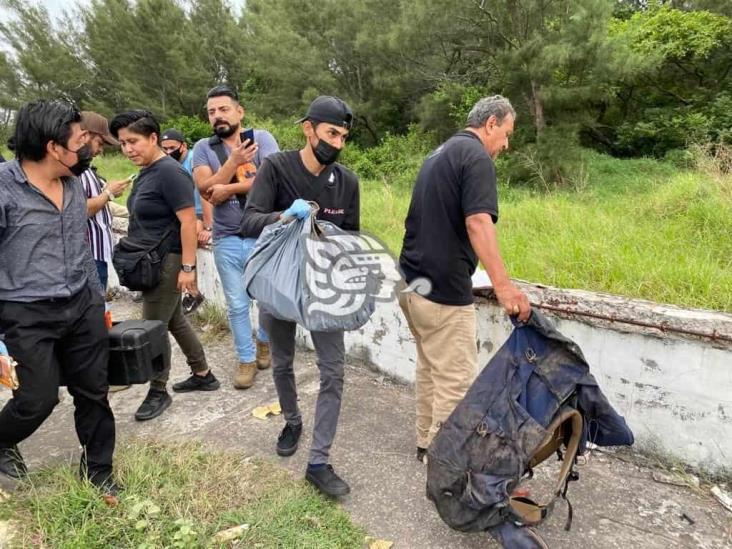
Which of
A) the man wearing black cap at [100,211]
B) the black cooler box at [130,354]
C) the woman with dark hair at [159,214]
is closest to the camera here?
the black cooler box at [130,354]

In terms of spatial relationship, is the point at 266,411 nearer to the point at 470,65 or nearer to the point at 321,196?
the point at 321,196

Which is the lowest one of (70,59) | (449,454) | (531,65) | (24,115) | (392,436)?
(392,436)

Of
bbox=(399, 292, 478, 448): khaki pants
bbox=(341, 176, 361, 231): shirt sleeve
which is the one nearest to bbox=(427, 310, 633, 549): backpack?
bbox=(399, 292, 478, 448): khaki pants

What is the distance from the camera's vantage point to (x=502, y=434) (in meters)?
1.97

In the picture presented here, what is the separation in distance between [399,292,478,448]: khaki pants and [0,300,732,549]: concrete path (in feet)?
1.40

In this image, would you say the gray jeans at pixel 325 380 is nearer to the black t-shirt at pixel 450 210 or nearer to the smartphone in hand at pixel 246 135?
the black t-shirt at pixel 450 210

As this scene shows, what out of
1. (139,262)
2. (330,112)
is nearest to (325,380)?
(330,112)

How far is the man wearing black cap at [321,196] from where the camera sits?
7.84 feet

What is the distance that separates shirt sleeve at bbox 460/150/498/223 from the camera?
7.16 feet

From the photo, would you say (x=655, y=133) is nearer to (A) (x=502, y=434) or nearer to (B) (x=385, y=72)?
(B) (x=385, y=72)

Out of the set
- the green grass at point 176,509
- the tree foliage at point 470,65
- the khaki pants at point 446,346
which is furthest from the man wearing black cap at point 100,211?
the tree foliage at point 470,65

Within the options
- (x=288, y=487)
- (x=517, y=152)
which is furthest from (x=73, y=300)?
(x=517, y=152)

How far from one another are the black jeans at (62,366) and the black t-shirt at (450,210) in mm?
1484

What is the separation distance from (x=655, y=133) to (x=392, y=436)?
13.3 m
